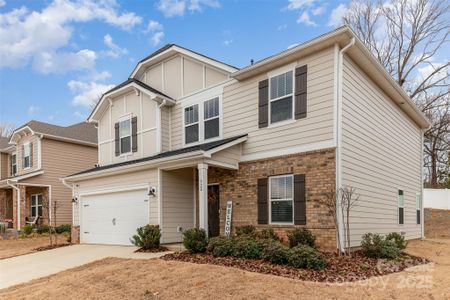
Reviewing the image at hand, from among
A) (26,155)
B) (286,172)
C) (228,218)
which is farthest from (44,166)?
(286,172)

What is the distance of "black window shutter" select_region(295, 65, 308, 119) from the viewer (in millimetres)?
10533

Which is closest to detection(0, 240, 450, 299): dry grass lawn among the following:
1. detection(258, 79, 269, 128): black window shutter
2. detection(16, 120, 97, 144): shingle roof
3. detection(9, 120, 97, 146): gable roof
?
detection(258, 79, 269, 128): black window shutter

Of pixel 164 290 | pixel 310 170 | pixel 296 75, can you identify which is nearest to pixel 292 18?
pixel 296 75

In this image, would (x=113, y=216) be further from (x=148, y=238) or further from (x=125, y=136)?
(x=125, y=136)

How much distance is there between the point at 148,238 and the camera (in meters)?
11.5

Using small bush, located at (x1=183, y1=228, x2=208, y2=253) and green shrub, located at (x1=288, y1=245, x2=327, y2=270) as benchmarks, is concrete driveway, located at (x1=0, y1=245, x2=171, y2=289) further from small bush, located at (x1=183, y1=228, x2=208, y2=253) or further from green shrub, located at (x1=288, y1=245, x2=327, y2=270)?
green shrub, located at (x1=288, y1=245, x2=327, y2=270)

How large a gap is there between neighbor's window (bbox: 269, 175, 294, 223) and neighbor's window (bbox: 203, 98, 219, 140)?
3021 mm

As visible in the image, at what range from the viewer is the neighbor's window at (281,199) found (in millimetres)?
10633

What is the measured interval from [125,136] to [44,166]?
9111mm

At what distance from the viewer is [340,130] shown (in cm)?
984

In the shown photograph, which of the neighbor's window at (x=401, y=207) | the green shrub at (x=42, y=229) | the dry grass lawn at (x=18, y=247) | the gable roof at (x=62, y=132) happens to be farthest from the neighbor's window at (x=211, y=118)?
the gable roof at (x=62, y=132)

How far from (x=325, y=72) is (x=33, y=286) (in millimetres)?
8879

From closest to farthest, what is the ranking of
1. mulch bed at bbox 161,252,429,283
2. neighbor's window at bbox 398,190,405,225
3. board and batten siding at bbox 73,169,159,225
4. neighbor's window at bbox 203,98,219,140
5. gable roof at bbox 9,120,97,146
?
mulch bed at bbox 161,252,429,283, board and batten siding at bbox 73,169,159,225, neighbor's window at bbox 203,98,219,140, neighbor's window at bbox 398,190,405,225, gable roof at bbox 9,120,97,146

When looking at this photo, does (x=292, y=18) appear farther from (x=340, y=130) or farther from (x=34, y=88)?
(x=34, y=88)
